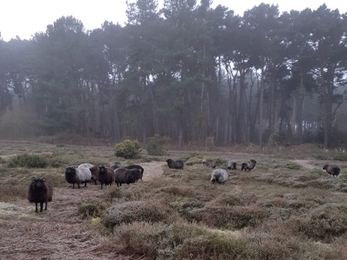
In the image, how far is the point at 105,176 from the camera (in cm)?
1544

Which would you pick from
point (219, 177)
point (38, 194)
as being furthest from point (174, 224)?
point (219, 177)

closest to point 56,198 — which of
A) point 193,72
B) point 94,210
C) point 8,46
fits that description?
point 94,210

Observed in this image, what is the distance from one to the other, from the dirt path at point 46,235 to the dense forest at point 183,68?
33.6 metres

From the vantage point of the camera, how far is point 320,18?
43781 millimetres

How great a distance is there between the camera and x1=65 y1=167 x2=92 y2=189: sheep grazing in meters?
14.8

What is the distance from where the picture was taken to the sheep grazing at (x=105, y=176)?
15.3 metres

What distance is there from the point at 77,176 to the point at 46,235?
297 inches

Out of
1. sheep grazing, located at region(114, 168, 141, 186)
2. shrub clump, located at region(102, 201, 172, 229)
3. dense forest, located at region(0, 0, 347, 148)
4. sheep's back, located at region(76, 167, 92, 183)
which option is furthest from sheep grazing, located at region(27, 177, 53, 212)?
dense forest, located at region(0, 0, 347, 148)

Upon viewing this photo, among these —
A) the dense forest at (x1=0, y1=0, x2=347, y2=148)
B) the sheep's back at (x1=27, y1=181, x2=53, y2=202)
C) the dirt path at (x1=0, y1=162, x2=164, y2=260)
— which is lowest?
the dirt path at (x1=0, y1=162, x2=164, y2=260)

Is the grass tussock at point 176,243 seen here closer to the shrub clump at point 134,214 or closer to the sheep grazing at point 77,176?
the shrub clump at point 134,214

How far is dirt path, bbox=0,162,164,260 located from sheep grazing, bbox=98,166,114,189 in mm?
4478

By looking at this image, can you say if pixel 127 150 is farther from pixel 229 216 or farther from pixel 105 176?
pixel 229 216

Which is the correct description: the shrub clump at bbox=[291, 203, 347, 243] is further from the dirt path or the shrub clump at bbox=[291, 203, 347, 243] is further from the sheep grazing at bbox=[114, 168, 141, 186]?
the sheep grazing at bbox=[114, 168, 141, 186]

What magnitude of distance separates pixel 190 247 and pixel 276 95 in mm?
51721
